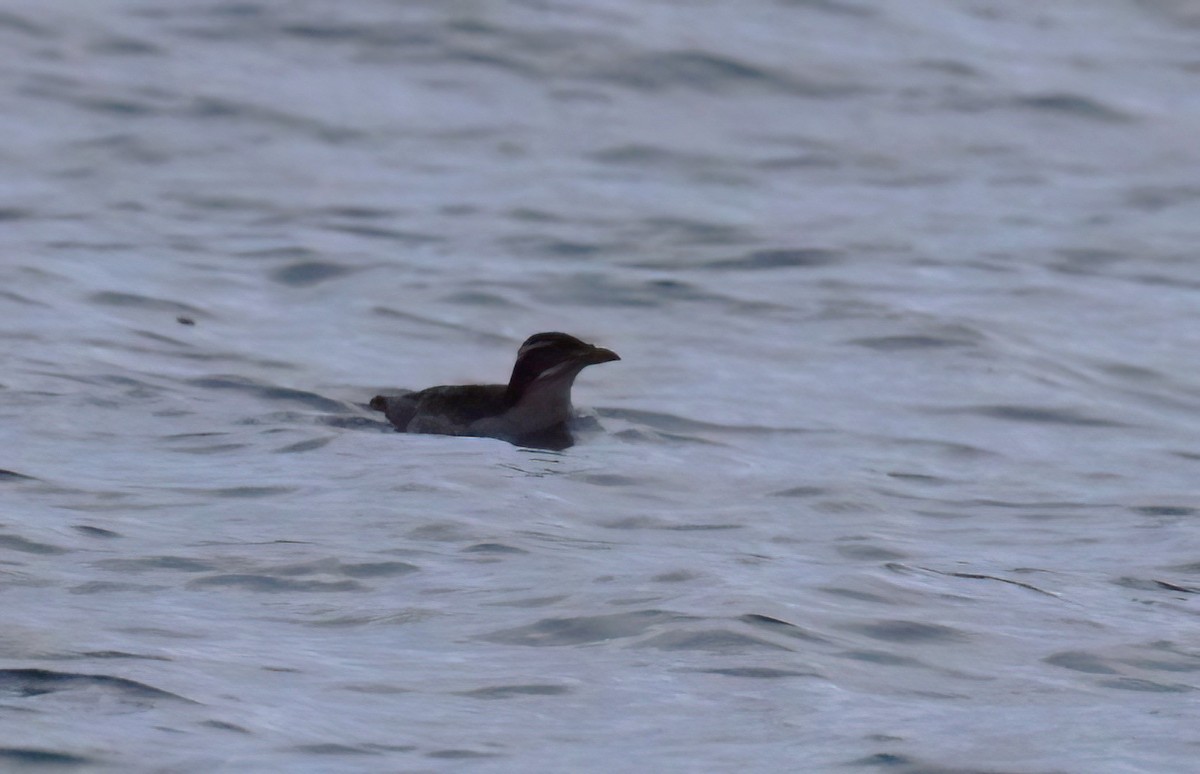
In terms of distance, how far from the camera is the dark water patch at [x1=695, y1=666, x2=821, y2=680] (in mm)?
7137

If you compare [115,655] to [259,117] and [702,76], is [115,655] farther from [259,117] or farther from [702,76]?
[702,76]

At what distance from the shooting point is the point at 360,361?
13578 mm

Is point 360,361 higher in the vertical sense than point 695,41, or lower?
lower

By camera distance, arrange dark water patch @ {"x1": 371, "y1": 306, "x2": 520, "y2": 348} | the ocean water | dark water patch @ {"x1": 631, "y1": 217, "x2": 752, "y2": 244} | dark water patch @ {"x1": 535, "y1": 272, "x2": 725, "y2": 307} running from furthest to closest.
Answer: dark water patch @ {"x1": 631, "y1": 217, "x2": 752, "y2": 244} < dark water patch @ {"x1": 535, "y1": 272, "x2": 725, "y2": 307} < dark water patch @ {"x1": 371, "y1": 306, "x2": 520, "y2": 348} < the ocean water

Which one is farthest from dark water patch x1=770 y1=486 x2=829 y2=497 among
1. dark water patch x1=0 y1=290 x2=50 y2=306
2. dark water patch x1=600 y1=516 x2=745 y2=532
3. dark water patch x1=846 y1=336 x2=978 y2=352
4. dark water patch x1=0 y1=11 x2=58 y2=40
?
dark water patch x1=0 y1=11 x2=58 y2=40

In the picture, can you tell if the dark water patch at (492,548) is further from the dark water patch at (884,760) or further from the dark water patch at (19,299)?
the dark water patch at (19,299)

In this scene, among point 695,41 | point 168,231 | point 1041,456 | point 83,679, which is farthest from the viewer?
point 695,41

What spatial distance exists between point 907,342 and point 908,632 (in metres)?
6.90

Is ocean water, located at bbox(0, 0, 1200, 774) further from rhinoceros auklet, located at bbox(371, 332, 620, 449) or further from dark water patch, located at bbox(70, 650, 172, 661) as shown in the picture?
rhinoceros auklet, located at bbox(371, 332, 620, 449)

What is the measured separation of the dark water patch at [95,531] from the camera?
346 inches

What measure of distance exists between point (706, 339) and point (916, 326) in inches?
60.7

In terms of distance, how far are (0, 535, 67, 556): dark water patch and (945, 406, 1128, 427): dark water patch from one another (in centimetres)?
618

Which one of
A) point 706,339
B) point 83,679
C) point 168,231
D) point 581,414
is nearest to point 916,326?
point 706,339

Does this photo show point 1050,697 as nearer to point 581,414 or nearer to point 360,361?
point 581,414
